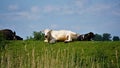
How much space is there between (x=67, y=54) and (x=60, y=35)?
22.5ft

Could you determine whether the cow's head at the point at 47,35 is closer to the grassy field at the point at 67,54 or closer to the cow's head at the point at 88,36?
the grassy field at the point at 67,54

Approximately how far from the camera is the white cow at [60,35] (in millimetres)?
24312

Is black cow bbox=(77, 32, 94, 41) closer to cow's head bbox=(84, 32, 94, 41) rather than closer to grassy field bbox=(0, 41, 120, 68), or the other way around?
cow's head bbox=(84, 32, 94, 41)

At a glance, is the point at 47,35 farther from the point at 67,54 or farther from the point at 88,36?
the point at 67,54

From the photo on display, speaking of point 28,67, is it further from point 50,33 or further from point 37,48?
point 50,33

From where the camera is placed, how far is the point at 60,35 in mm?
24688

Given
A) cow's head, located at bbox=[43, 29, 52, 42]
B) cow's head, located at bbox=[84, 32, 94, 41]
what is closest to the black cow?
cow's head, located at bbox=[84, 32, 94, 41]

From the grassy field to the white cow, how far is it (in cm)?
138

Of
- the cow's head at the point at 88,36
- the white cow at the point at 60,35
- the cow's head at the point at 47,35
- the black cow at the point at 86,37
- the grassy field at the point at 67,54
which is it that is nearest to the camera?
the grassy field at the point at 67,54

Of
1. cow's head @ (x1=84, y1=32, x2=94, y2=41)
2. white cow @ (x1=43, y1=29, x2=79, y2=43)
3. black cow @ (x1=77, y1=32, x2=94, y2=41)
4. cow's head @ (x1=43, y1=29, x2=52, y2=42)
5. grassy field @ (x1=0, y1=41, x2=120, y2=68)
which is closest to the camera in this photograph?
grassy field @ (x1=0, y1=41, x2=120, y2=68)

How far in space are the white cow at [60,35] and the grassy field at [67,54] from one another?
138 centimetres

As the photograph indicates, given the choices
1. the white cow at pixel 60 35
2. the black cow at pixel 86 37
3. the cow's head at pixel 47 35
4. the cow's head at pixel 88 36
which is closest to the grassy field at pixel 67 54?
the cow's head at pixel 47 35

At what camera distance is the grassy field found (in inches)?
641

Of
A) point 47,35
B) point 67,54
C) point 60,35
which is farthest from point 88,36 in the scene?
point 67,54
